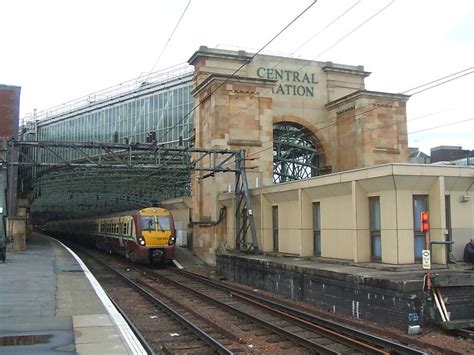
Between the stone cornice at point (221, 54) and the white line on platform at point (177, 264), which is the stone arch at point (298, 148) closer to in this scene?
the stone cornice at point (221, 54)

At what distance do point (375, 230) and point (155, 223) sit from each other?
14678mm

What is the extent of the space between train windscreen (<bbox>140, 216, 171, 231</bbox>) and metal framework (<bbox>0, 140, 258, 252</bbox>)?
2654 millimetres

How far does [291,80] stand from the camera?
33.9 m

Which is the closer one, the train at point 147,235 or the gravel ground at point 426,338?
the gravel ground at point 426,338

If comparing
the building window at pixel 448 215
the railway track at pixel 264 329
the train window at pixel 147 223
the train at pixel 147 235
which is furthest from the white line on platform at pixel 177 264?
the building window at pixel 448 215

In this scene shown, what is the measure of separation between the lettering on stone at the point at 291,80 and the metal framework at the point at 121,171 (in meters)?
6.23

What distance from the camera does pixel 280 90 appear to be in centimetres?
3331

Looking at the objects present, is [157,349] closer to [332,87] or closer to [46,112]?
[332,87]

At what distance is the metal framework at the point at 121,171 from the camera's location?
25.4 metres

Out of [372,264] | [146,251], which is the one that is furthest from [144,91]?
[372,264]

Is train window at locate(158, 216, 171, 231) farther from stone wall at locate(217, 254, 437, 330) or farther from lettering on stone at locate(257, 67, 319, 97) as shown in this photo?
lettering on stone at locate(257, 67, 319, 97)

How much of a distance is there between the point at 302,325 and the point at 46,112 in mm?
60518

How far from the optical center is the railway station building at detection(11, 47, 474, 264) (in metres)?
15.6

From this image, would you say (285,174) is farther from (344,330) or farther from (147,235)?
(344,330)
